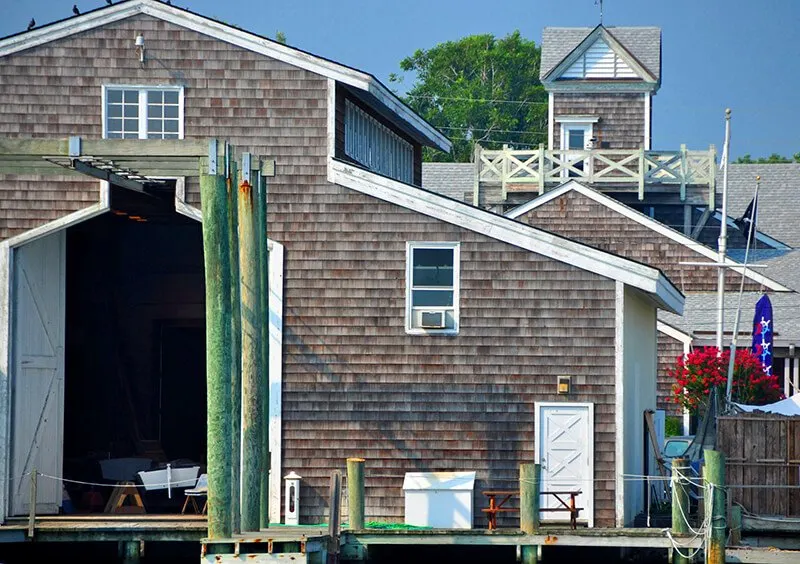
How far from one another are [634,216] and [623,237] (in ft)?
2.11

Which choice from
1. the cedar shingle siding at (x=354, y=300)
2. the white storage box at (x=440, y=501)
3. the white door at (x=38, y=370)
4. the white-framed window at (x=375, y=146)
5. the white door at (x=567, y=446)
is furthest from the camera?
the white-framed window at (x=375, y=146)

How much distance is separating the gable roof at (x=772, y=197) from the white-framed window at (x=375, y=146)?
18.3 m

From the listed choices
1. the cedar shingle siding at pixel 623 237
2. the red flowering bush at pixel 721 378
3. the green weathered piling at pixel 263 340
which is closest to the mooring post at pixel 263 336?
the green weathered piling at pixel 263 340

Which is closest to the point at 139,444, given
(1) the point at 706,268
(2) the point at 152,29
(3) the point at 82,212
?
(3) the point at 82,212

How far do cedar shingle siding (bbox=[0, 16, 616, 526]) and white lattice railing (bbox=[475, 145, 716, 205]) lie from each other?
63.6 feet

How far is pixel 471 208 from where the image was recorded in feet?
73.4

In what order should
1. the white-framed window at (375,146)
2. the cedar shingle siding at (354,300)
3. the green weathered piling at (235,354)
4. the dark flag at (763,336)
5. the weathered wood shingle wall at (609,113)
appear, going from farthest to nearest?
the weathered wood shingle wall at (609,113)
the dark flag at (763,336)
the white-framed window at (375,146)
the cedar shingle siding at (354,300)
the green weathered piling at (235,354)

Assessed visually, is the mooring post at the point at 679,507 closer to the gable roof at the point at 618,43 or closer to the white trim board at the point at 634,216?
the white trim board at the point at 634,216

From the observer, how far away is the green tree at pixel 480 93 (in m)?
81.9

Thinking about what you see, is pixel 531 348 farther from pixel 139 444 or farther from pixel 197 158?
pixel 139 444

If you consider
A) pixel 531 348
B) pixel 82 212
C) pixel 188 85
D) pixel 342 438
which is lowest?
pixel 342 438

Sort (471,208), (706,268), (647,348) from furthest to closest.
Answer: (706,268) → (647,348) → (471,208)

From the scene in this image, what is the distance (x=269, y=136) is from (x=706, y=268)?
18814 millimetres

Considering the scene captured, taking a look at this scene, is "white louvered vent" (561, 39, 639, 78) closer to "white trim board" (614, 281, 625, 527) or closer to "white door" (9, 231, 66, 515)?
"white trim board" (614, 281, 625, 527)
